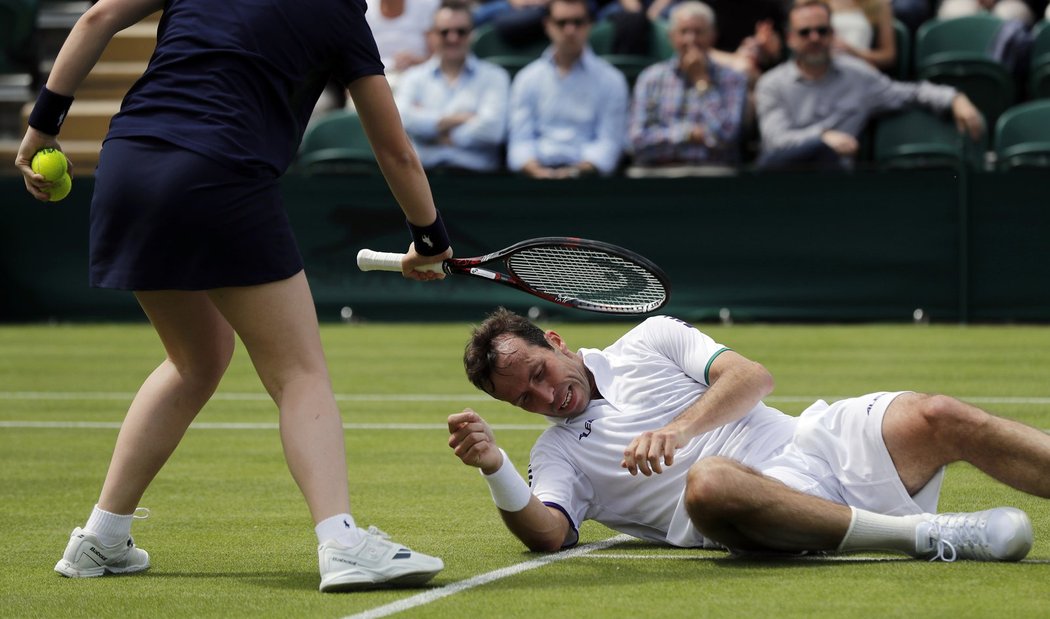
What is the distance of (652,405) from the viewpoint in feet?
16.3

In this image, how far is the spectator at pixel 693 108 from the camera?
43.0 ft

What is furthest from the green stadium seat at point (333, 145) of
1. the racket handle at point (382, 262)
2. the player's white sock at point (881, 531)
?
the player's white sock at point (881, 531)

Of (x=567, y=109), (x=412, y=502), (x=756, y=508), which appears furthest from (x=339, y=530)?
(x=567, y=109)

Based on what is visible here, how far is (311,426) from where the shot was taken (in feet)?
13.7

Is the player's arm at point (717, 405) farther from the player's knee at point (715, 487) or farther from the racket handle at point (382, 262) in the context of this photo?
the racket handle at point (382, 262)

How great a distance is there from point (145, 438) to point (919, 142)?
963cm

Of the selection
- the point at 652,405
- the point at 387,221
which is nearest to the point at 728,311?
the point at 387,221

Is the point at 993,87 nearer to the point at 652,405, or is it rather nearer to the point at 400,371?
the point at 400,371

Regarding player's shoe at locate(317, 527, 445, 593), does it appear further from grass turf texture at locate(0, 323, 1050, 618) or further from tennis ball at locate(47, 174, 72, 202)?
tennis ball at locate(47, 174, 72, 202)

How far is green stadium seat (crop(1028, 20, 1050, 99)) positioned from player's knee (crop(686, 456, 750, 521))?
32.7 feet

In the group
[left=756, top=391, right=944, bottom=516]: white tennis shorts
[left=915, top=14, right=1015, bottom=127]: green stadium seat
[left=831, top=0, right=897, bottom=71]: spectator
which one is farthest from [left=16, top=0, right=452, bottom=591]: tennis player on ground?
[left=831, top=0, right=897, bottom=71]: spectator

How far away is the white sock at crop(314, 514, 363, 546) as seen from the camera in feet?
13.4

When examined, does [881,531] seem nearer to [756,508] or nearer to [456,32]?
[756,508]

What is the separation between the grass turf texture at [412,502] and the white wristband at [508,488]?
198mm
